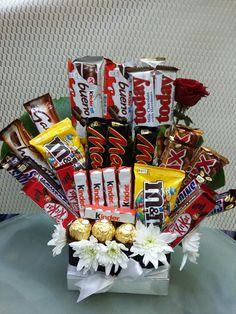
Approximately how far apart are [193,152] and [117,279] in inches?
12.1

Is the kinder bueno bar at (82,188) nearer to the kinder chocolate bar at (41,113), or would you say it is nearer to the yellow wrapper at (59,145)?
the yellow wrapper at (59,145)

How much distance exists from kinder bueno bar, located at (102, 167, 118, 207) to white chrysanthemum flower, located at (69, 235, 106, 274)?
96 millimetres

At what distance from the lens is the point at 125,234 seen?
2.98ft

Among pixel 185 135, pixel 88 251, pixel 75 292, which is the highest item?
pixel 185 135

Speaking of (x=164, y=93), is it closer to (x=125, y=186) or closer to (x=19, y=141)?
(x=125, y=186)

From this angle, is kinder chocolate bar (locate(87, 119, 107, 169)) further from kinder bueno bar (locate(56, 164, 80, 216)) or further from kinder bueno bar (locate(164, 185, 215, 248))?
kinder bueno bar (locate(164, 185, 215, 248))

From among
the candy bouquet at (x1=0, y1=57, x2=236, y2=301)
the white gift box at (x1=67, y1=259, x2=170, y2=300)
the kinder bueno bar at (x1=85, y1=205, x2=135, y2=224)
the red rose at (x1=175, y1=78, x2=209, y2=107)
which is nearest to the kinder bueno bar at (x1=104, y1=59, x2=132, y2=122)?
the candy bouquet at (x1=0, y1=57, x2=236, y2=301)

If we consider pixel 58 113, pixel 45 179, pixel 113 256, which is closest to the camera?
pixel 113 256

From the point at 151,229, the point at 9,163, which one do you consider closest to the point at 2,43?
the point at 9,163

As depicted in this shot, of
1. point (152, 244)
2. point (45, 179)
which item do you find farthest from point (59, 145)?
point (152, 244)

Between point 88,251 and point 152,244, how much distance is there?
13 centimetres

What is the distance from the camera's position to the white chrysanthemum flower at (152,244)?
0.89m

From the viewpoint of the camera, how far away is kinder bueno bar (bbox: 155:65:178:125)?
958 mm

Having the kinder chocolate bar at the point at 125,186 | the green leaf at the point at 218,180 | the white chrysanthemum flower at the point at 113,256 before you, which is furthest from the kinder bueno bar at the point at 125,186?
the green leaf at the point at 218,180
